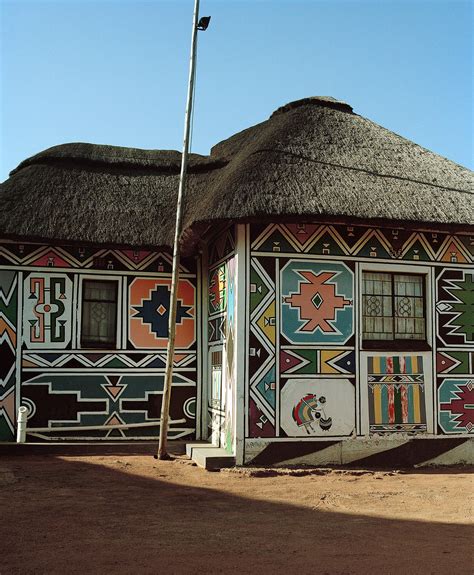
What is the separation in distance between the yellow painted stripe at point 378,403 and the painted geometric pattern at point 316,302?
868 mm

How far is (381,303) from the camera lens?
401 inches

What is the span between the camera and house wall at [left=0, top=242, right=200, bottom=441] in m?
10.8

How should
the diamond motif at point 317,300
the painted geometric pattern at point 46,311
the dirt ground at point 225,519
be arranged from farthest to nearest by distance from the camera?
the painted geometric pattern at point 46,311 < the diamond motif at point 317,300 < the dirt ground at point 225,519

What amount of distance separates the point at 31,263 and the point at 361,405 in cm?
564

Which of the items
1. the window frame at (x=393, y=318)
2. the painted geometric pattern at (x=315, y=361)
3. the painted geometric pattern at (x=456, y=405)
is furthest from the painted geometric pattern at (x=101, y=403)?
the painted geometric pattern at (x=456, y=405)

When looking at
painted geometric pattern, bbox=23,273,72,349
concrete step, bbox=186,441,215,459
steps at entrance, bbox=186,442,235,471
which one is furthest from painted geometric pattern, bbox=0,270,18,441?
steps at entrance, bbox=186,442,235,471

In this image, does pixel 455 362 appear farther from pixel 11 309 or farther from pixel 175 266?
pixel 11 309

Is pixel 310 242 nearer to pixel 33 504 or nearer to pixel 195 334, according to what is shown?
pixel 195 334

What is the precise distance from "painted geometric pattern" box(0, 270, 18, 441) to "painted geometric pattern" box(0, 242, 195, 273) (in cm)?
33

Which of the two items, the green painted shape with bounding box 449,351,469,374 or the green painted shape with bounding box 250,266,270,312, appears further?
the green painted shape with bounding box 449,351,469,374

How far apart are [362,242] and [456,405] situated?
2.83 meters

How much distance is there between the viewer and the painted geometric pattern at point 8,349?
1070 centimetres

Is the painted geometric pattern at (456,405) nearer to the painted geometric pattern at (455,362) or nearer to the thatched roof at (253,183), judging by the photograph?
the painted geometric pattern at (455,362)

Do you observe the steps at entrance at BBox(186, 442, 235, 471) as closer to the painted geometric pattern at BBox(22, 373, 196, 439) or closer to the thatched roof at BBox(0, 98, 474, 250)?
the painted geometric pattern at BBox(22, 373, 196, 439)
